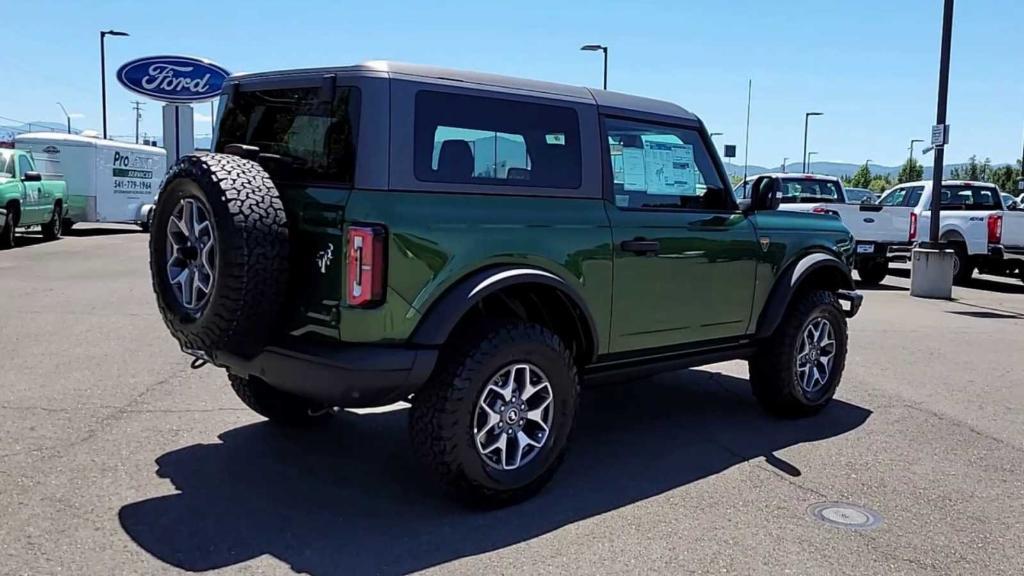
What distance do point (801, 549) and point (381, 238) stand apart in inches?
87.7

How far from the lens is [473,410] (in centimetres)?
401

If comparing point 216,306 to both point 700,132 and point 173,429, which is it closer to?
point 173,429

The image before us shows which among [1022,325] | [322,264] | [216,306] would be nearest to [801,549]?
[322,264]

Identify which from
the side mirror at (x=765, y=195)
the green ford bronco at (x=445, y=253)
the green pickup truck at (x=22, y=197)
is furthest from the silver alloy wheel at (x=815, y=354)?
the green pickup truck at (x=22, y=197)

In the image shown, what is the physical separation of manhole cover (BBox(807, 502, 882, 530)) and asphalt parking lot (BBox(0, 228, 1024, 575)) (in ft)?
0.20

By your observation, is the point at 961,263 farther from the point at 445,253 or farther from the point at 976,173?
the point at 976,173

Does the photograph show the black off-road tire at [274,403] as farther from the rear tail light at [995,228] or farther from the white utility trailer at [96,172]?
the white utility trailer at [96,172]

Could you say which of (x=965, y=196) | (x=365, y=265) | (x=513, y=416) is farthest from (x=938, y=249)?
(x=365, y=265)

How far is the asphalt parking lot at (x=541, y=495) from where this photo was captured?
3.69m

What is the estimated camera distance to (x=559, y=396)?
435 centimetres

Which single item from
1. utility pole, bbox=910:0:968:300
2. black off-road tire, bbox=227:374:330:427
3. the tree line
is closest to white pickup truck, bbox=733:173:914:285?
utility pole, bbox=910:0:968:300

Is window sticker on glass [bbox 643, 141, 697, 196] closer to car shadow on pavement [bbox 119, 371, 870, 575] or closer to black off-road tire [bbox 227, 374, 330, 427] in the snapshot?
car shadow on pavement [bbox 119, 371, 870, 575]

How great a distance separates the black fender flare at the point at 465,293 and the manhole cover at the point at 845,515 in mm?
1642

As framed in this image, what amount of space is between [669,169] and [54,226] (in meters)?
18.3
